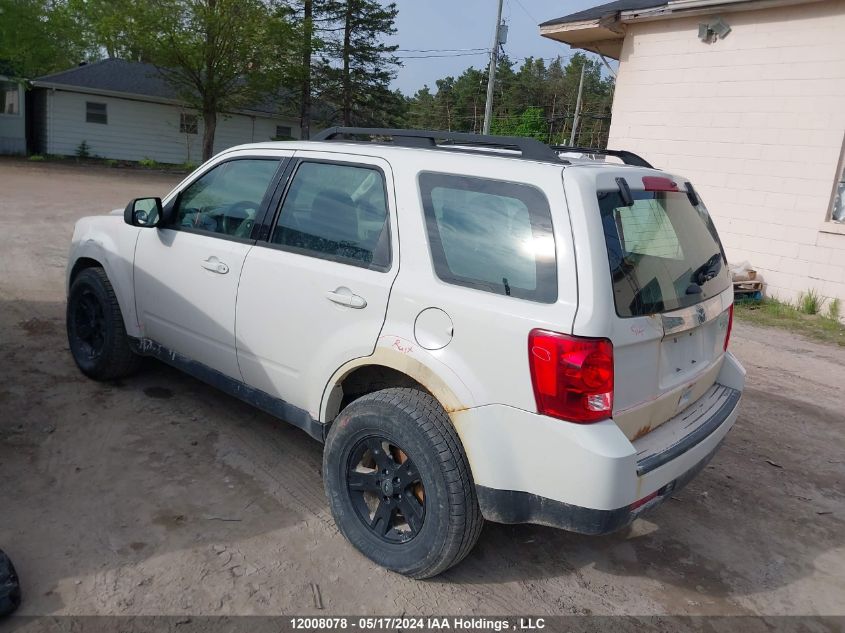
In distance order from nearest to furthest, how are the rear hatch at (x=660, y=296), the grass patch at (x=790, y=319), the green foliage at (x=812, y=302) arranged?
the rear hatch at (x=660, y=296)
the grass patch at (x=790, y=319)
the green foliage at (x=812, y=302)

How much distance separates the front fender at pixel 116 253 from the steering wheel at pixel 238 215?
897mm

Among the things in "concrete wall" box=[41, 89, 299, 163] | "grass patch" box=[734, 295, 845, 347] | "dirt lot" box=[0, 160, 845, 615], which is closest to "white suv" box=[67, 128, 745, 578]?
"dirt lot" box=[0, 160, 845, 615]

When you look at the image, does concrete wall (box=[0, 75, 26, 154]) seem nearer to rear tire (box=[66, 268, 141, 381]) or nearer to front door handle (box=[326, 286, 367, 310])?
rear tire (box=[66, 268, 141, 381])

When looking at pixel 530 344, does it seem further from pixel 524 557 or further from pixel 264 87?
pixel 264 87

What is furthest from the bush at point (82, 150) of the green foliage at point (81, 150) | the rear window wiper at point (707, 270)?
the rear window wiper at point (707, 270)

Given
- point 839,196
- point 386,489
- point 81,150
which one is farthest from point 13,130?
point 386,489

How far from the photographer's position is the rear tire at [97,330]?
4500 millimetres

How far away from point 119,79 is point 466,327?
98.7 ft

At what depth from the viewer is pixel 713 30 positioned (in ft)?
32.1

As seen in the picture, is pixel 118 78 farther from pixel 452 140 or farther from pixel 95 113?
pixel 452 140

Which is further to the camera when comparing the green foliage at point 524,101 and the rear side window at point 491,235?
the green foliage at point 524,101

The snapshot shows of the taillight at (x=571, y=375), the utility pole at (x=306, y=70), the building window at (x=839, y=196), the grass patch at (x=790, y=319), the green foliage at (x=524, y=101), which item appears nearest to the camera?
the taillight at (x=571, y=375)

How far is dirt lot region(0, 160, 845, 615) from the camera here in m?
2.84

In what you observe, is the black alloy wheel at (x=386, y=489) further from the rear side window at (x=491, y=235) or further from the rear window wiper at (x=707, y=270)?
the rear window wiper at (x=707, y=270)
